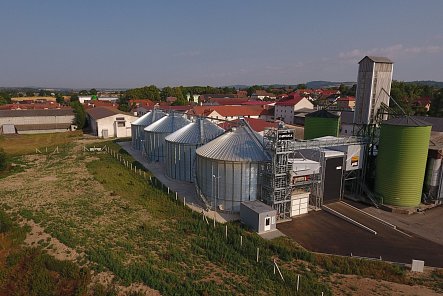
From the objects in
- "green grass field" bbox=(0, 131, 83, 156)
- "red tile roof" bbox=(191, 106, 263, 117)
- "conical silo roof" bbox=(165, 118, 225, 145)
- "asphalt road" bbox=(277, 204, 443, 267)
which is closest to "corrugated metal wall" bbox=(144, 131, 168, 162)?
"conical silo roof" bbox=(165, 118, 225, 145)

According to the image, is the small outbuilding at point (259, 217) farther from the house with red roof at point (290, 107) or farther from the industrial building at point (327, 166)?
the house with red roof at point (290, 107)

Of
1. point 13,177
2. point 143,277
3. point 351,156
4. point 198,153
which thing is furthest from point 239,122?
point 13,177

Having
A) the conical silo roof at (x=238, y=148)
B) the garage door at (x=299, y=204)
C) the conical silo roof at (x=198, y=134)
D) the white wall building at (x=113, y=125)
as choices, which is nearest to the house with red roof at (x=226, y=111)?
the white wall building at (x=113, y=125)

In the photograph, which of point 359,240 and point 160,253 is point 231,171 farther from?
point 359,240

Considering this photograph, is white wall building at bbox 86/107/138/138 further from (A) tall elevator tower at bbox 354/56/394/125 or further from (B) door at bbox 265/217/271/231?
(B) door at bbox 265/217/271/231

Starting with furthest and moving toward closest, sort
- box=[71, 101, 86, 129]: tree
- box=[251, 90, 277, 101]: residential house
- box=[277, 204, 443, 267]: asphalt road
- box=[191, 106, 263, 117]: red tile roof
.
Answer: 1. box=[251, 90, 277, 101]: residential house
2. box=[191, 106, 263, 117]: red tile roof
3. box=[71, 101, 86, 129]: tree
4. box=[277, 204, 443, 267]: asphalt road

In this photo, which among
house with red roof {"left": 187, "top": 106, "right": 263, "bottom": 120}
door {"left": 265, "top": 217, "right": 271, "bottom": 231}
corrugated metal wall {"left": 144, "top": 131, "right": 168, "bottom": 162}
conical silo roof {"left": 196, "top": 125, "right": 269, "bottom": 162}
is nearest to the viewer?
door {"left": 265, "top": 217, "right": 271, "bottom": 231}
